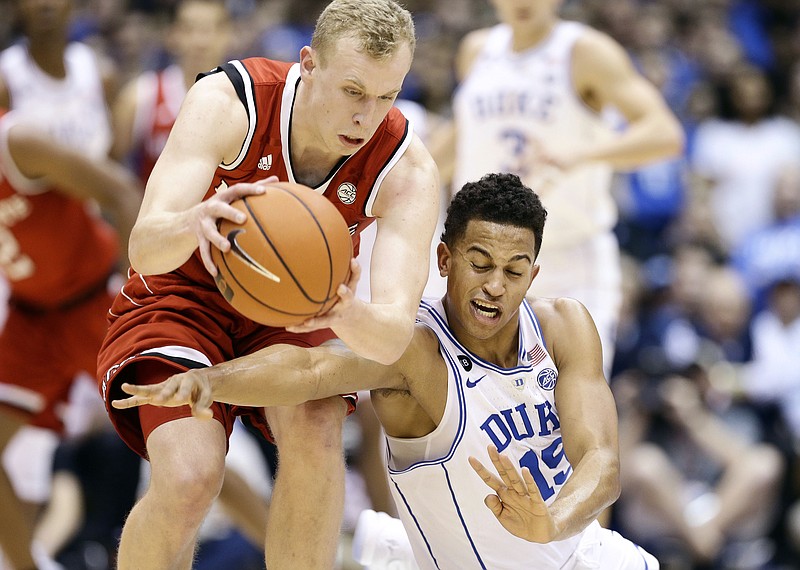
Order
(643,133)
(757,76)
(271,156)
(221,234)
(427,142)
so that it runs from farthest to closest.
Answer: (757,76)
(427,142)
(643,133)
(271,156)
(221,234)

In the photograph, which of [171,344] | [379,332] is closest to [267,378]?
[171,344]

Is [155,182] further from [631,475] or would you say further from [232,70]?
[631,475]

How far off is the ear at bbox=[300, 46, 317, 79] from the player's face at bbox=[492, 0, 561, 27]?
2517mm

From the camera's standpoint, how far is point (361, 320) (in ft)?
10.9

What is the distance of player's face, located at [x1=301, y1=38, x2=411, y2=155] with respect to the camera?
3.47 metres

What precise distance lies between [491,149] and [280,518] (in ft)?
9.33

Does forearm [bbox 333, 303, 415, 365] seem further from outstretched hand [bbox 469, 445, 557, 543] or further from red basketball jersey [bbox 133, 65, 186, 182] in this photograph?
red basketball jersey [bbox 133, 65, 186, 182]

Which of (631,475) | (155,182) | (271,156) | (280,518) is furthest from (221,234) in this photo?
(631,475)

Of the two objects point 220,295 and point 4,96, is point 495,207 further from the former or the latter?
point 4,96

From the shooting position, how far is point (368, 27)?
3.47 m

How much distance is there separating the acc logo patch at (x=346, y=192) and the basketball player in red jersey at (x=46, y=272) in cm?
199

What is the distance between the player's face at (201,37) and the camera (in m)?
6.98

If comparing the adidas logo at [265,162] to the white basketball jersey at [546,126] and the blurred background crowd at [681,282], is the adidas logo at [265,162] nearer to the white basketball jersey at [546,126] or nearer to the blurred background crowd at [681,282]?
the blurred background crowd at [681,282]

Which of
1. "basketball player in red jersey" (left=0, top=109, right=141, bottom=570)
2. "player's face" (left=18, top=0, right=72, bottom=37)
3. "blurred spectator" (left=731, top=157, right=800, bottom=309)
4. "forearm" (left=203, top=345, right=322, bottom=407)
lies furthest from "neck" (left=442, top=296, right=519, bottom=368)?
"blurred spectator" (left=731, top=157, right=800, bottom=309)
